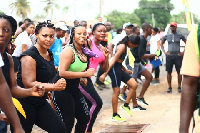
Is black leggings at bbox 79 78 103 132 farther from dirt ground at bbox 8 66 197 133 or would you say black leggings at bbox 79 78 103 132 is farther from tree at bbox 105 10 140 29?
tree at bbox 105 10 140 29

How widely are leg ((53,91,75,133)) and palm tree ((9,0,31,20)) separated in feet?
228

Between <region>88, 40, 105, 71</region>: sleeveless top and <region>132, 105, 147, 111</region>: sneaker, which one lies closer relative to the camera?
<region>88, 40, 105, 71</region>: sleeveless top

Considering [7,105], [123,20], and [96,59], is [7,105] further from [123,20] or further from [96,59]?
[123,20]

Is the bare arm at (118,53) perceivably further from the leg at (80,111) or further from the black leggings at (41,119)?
the black leggings at (41,119)

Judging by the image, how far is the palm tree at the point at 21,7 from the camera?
73250 millimetres

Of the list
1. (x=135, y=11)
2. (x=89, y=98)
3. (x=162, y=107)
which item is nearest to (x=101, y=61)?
(x=89, y=98)

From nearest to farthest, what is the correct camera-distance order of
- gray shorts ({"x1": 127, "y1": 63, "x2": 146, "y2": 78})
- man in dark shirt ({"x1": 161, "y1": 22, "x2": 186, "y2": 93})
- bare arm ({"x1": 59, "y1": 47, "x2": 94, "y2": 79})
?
1. bare arm ({"x1": 59, "y1": 47, "x2": 94, "y2": 79})
2. gray shorts ({"x1": 127, "y1": 63, "x2": 146, "y2": 78})
3. man in dark shirt ({"x1": 161, "y1": 22, "x2": 186, "y2": 93})

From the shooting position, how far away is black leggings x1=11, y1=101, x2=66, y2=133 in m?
4.50

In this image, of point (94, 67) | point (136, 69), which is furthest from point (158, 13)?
point (94, 67)

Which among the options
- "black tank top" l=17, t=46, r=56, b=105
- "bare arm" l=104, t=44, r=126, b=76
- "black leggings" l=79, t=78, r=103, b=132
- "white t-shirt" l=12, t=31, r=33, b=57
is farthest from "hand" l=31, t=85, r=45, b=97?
"white t-shirt" l=12, t=31, r=33, b=57

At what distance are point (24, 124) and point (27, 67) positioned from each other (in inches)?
25.2

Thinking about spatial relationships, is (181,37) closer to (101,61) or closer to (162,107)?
(162,107)

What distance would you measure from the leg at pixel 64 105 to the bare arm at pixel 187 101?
2.74 m

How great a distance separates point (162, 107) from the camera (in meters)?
9.80
